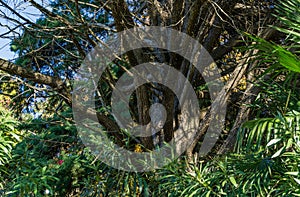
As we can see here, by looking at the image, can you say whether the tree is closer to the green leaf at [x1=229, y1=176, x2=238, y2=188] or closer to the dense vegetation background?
the dense vegetation background

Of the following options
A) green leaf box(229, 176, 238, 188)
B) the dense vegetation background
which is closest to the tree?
the dense vegetation background

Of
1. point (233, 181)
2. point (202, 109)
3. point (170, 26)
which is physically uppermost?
point (170, 26)

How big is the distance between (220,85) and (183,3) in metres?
0.96

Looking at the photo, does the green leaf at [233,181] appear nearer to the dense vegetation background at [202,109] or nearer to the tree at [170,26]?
the dense vegetation background at [202,109]

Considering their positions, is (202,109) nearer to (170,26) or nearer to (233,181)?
(170,26)

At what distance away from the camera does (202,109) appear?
4.36 m

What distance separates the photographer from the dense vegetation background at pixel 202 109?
84.6 inches

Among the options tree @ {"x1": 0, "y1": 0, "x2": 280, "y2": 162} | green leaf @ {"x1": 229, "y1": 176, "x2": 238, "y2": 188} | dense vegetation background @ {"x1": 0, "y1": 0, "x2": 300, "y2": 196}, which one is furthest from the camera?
tree @ {"x1": 0, "y1": 0, "x2": 280, "y2": 162}

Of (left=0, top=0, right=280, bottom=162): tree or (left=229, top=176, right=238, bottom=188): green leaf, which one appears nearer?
(left=229, top=176, right=238, bottom=188): green leaf

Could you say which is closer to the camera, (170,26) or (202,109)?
(170,26)

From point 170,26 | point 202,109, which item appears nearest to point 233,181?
point 170,26

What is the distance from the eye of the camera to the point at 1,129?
271 centimetres

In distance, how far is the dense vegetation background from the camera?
84.6 inches

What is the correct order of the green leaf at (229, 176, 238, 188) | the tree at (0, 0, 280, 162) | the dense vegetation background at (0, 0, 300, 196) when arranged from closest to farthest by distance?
the dense vegetation background at (0, 0, 300, 196), the green leaf at (229, 176, 238, 188), the tree at (0, 0, 280, 162)
